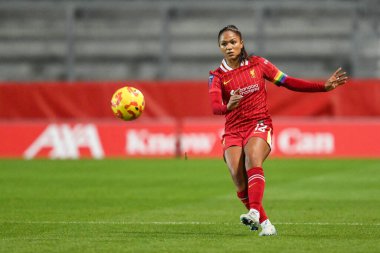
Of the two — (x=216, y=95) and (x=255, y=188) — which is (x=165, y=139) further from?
(x=255, y=188)

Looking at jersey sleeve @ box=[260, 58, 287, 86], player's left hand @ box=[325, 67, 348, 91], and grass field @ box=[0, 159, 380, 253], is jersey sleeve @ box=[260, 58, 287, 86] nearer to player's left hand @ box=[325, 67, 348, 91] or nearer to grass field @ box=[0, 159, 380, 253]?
player's left hand @ box=[325, 67, 348, 91]

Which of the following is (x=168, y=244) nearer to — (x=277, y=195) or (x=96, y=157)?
(x=277, y=195)

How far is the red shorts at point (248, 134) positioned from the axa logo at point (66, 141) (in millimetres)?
15148

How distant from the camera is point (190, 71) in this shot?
1176 inches

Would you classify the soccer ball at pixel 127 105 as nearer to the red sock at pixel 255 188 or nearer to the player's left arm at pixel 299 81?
the player's left arm at pixel 299 81

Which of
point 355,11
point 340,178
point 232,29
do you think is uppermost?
point 355,11

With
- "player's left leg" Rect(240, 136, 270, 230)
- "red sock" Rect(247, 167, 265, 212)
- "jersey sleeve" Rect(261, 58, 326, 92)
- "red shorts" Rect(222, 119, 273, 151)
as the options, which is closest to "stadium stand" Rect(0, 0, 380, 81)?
"jersey sleeve" Rect(261, 58, 326, 92)

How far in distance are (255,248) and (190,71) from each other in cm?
2149

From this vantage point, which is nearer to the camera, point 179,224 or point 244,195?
point 244,195

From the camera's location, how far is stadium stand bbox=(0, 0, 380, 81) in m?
28.9

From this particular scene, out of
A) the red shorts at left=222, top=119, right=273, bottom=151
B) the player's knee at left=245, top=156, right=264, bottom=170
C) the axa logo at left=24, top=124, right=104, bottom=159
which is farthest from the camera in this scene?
the axa logo at left=24, top=124, right=104, bottom=159

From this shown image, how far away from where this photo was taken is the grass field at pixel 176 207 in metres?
9.07

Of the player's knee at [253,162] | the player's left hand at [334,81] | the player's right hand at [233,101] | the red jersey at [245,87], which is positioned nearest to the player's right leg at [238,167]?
the player's knee at [253,162]

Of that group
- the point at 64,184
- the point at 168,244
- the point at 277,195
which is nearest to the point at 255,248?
the point at 168,244
